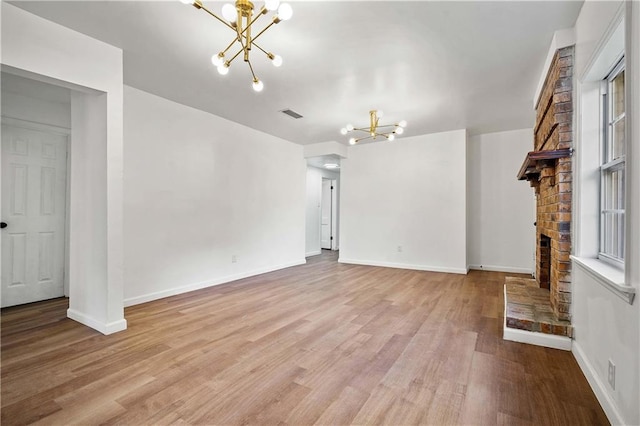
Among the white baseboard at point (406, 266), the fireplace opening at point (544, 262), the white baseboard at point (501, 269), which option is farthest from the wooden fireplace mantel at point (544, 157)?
the white baseboard at point (501, 269)

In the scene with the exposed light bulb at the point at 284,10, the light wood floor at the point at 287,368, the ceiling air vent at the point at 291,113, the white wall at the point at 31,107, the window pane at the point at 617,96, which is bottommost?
the light wood floor at the point at 287,368

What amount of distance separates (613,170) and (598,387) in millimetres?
1409

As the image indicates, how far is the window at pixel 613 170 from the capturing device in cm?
195

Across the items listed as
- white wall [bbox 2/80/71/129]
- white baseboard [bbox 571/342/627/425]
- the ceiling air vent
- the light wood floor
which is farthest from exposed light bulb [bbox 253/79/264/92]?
white baseboard [bbox 571/342/627/425]

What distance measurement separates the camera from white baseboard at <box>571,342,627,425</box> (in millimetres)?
1542

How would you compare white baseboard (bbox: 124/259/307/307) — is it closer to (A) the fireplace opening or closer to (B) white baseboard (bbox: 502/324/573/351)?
(B) white baseboard (bbox: 502/324/573/351)

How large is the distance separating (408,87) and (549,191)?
6.23ft

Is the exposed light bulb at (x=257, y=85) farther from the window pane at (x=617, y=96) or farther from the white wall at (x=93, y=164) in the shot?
the window pane at (x=617, y=96)

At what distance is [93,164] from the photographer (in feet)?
9.50

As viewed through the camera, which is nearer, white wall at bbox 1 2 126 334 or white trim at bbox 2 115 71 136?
white wall at bbox 1 2 126 334

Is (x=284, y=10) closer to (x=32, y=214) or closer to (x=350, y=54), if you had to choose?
(x=350, y=54)

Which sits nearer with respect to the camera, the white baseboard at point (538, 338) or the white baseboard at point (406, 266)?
the white baseboard at point (538, 338)

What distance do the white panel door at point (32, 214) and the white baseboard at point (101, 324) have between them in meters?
1.32

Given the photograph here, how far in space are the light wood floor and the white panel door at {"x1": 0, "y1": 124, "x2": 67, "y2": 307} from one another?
1.19ft
